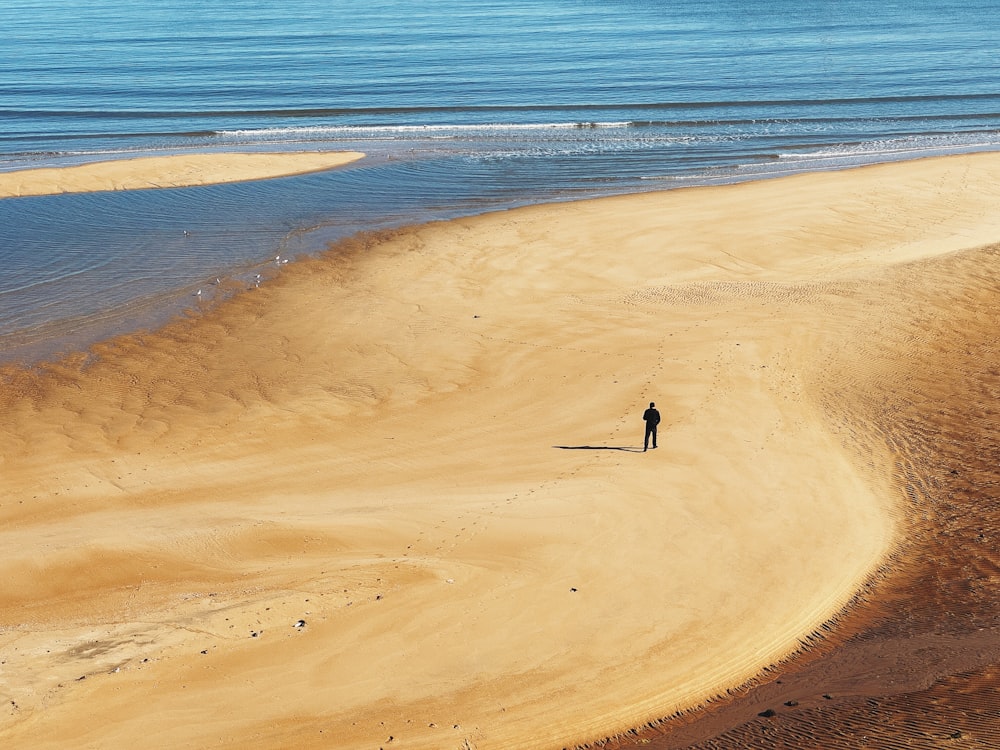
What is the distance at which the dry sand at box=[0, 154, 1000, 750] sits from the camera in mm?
11922

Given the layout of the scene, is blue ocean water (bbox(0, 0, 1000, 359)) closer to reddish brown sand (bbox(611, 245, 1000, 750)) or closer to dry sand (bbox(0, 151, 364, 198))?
dry sand (bbox(0, 151, 364, 198))

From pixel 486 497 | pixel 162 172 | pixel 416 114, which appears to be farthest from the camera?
pixel 416 114

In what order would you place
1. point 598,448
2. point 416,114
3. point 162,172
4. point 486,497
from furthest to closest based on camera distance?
point 416,114 < point 162,172 < point 598,448 < point 486,497

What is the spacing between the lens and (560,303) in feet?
82.4

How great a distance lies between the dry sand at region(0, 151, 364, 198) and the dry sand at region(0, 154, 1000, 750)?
1294 centimetres

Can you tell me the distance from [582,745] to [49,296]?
20915 millimetres

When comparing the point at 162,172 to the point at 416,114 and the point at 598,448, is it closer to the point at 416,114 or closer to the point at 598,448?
the point at 416,114

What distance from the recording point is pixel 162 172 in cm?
3947

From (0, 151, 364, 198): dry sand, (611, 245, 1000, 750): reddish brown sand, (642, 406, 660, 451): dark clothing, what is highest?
(0, 151, 364, 198): dry sand

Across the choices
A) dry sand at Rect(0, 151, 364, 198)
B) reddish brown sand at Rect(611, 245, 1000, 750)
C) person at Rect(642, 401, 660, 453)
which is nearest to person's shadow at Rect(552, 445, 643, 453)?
person at Rect(642, 401, 660, 453)

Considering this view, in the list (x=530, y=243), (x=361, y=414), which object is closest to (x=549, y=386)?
(x=361, y=414)

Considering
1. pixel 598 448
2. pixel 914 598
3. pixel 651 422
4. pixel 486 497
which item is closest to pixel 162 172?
pixel 598 448

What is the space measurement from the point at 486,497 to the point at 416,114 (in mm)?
39279

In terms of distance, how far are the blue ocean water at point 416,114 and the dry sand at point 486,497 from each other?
558cm
